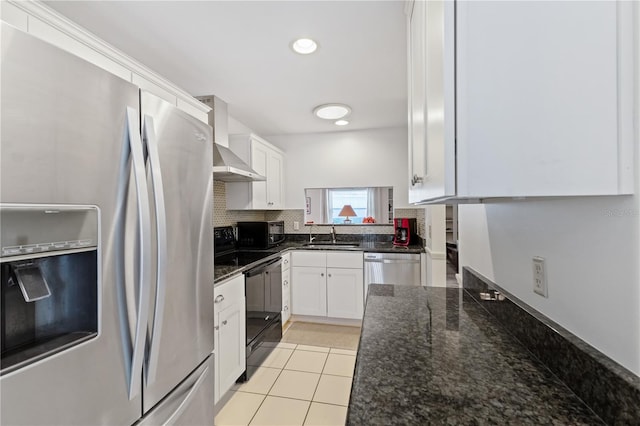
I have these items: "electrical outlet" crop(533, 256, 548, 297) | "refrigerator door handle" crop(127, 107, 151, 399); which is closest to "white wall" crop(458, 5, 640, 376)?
"electrical outlet" crop(533, 256, 548, 297)

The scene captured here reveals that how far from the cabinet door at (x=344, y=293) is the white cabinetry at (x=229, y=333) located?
1.37 metres

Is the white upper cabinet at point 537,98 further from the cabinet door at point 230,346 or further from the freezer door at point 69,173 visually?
the cabinet door at point 230,346

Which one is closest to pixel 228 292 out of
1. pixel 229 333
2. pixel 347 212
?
pixel 229 333

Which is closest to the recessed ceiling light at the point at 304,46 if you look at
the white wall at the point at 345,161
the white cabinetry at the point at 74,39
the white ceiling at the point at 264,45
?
the white ceiling at the point at 264,45

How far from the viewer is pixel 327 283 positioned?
336 cm

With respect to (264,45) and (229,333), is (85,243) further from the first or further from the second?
(264,45)

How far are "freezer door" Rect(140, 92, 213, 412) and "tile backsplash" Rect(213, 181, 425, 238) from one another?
175cm

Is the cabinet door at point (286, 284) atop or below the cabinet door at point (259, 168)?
below

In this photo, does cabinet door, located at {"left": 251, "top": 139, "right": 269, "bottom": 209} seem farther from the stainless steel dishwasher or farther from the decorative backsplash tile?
the stainless steel dishwasher

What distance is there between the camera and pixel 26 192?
26.7 inches

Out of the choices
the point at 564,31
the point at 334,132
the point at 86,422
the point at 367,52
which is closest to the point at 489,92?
the point at 564,31

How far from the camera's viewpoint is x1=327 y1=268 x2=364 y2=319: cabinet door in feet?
10.7

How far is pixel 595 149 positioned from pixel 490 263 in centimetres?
79

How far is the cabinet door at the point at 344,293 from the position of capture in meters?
3.26
